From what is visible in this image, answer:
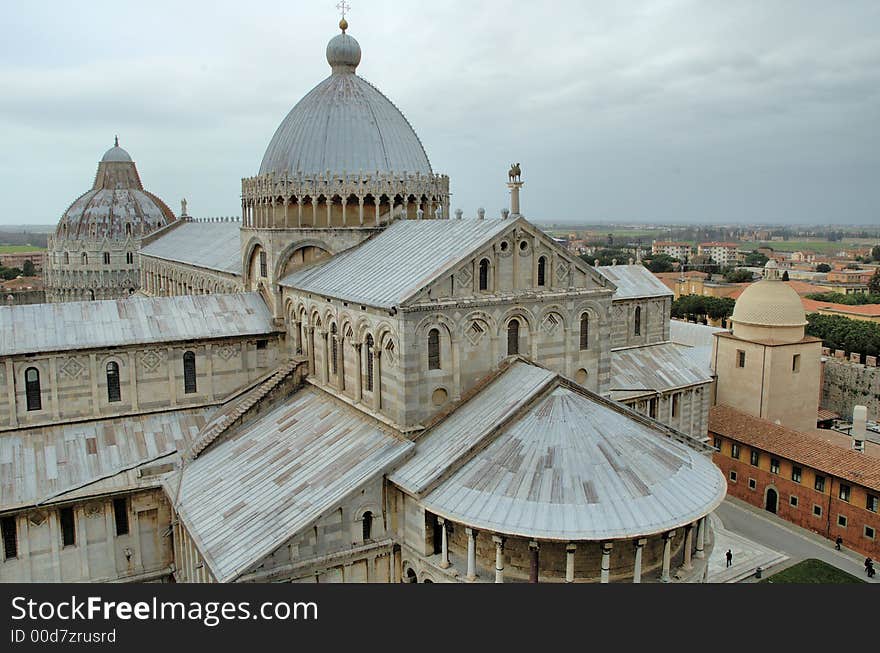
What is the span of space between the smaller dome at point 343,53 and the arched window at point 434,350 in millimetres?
18637

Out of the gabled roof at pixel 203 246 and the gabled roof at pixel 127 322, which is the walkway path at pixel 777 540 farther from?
the gabled roof at pixel 203 246

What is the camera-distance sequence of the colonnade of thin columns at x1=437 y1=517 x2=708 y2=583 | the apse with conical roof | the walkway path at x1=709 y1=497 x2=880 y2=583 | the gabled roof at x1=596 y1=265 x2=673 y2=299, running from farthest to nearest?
the apse with conical roof, the gabled roof at x1=596 y1=265 x2=673 y2=299, the walkway path at x1=709 y1=497 x2=880 y2=583, the colonnade of thin columns at x1=437 y1=517 x2=708 y2=583

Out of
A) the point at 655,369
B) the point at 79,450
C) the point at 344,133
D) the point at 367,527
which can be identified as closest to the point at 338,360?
the point at 367,527

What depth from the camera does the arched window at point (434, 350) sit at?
24516mm

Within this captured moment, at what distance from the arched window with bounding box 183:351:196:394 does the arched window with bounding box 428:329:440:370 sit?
12850 mm

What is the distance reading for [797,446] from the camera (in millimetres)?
39562

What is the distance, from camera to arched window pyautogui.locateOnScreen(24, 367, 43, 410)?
28.7 m

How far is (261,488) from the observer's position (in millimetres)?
25031

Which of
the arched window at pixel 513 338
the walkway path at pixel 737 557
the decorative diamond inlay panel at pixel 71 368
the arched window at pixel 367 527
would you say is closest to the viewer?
the arched window at pixel 367 527

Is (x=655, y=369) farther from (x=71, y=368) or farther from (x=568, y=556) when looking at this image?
(x=71, y=368)

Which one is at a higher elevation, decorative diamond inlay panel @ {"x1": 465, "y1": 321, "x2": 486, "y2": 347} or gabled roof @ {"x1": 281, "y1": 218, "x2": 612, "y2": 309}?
gabled roof @ {"x1": 281, "y1": 218, "x2": 612, "y2": 309}

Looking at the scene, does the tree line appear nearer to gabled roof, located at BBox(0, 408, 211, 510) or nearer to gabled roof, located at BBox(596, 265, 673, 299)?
gabled roof, located at BBox(596, 265, 673, 299)

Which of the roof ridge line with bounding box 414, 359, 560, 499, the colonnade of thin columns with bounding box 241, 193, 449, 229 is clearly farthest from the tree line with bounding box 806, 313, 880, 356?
the roof ridge line with bounding box 414, 359, 560, 499

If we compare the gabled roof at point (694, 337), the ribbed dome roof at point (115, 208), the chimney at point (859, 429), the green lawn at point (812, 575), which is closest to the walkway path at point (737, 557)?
the green lawn at point (812, 575)
